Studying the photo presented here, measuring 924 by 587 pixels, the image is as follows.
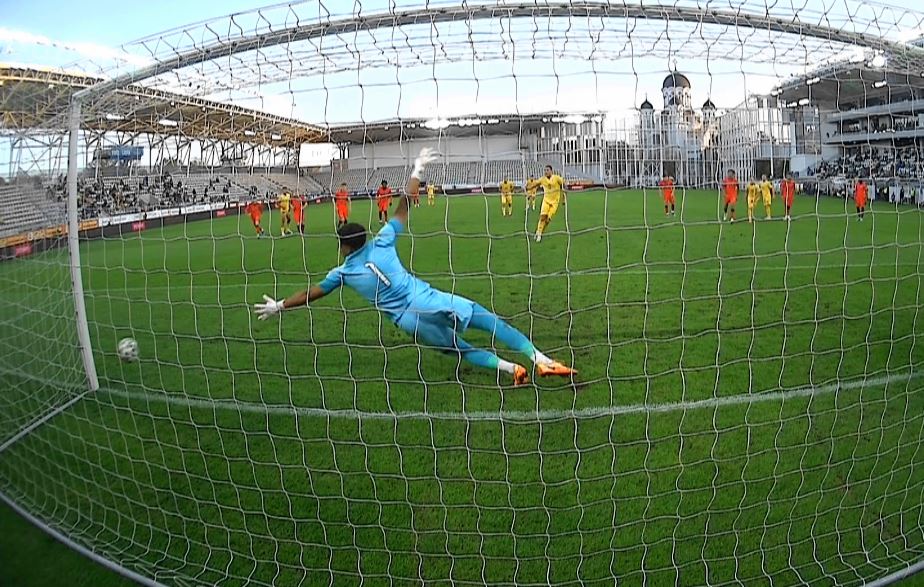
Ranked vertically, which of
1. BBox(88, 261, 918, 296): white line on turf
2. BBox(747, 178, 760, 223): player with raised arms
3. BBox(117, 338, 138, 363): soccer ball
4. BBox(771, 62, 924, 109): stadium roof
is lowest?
BBox(117, 338, 138, 363): soccer ball

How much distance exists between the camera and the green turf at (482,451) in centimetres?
326

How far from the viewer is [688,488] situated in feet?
12.3

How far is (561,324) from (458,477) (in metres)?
3.89

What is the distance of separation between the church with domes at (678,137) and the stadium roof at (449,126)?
0.37 m

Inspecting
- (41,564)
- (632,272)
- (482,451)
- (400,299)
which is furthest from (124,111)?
(632,272)

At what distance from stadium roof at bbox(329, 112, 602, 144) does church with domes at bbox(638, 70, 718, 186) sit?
37 cm

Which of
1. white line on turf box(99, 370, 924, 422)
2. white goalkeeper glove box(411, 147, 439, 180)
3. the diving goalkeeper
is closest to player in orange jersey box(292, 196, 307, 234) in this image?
Result: the diving goalkeeper

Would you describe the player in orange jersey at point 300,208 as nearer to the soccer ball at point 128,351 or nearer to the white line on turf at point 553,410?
the white line on turf at point 553,410

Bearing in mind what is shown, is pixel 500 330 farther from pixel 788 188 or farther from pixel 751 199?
pixel 751 199

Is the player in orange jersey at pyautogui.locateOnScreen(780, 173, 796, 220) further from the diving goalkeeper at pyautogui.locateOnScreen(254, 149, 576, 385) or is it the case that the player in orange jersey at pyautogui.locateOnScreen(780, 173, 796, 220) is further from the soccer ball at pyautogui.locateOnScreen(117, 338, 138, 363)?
the soccer ball at pyautogui.locateOnScreen(117, 338, 138, 363)

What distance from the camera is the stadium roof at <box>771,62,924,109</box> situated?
3.69 metres

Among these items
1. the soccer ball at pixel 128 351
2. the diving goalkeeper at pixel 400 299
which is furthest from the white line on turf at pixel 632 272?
the diving goalkeeper at pixel 400 299

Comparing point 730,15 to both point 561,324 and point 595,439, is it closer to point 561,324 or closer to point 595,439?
point 595,439

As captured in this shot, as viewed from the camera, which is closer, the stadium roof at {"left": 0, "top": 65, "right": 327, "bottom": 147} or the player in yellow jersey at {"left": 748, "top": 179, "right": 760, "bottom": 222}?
the stadium roof at {"left": 0, "top": 65, "right": 327, "bottom": 147}
